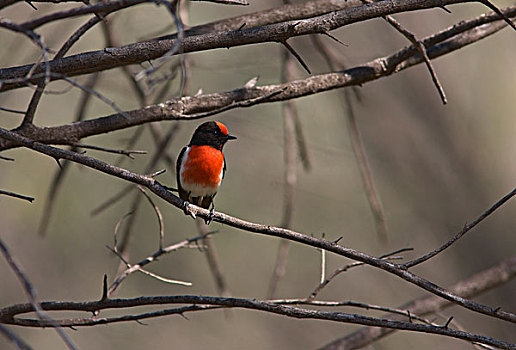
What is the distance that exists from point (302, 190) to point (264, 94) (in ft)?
15.1

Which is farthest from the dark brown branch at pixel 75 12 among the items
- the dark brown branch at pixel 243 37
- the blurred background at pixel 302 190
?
the blurred background at pixel 302 190

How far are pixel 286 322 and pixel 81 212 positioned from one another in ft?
10.0

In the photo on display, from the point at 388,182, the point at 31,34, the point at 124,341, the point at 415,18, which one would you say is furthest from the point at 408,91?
the point at 31,34

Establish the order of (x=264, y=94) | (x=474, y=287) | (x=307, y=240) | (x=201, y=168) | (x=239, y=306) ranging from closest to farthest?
(x=307, y=240) → (x=239, y=306) → (x=264, y=94) → (x=474, y=287) → (x=201, y=168)

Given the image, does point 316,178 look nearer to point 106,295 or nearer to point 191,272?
point 191,272

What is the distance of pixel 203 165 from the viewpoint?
13.6ft

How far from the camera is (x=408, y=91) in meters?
6.50

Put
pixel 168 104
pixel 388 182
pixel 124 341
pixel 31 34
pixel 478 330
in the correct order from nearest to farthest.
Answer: pixel 31 34 < pixel 168 104 < pixel 478 330 < pixel 388 182 < pixel 124 341

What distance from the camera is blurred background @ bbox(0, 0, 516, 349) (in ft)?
20.3

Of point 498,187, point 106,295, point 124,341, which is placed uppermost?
point 498,187

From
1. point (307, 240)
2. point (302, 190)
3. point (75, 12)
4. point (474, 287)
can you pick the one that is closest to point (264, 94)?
point (307, 240)

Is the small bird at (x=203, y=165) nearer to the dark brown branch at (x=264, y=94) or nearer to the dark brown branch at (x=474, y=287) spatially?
the dark brown branch at (x=264, y=94)

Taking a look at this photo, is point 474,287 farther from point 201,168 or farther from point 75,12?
point 75,12

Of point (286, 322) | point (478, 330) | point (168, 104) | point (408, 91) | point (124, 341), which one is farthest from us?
point (286, 322)
